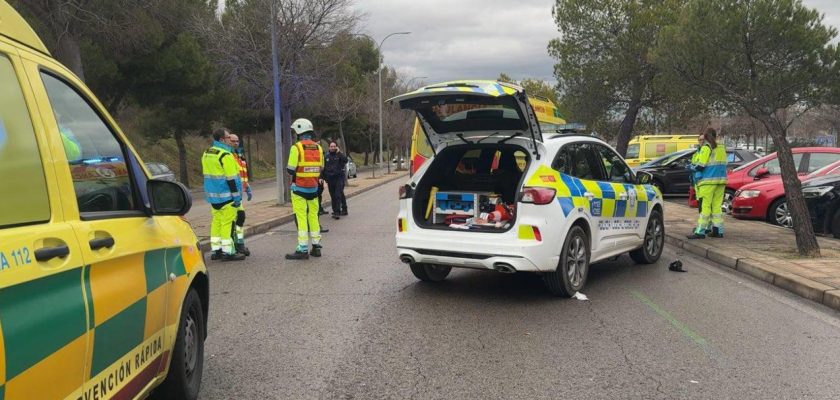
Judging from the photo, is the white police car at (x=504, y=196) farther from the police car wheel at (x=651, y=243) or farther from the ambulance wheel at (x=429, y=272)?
the police car wheel at (x=651, y=243)

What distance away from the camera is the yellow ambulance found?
200 centimetres

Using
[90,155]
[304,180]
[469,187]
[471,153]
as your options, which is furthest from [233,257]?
[90,155]

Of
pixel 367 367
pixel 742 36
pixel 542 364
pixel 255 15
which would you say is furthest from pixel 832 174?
pixel 255 15

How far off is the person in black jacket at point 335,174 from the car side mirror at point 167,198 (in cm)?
1138

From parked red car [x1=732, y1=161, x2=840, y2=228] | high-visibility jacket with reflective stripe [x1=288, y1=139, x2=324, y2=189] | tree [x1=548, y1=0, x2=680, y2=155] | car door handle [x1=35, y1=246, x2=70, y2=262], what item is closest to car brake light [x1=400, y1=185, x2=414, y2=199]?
high-visibility jacket with reflective stripe [x1=288, y1=139, x2=324, y2=189]

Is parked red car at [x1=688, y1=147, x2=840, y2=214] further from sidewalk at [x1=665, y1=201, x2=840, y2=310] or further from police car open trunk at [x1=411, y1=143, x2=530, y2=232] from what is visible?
police car open trunk at [x1=411, y1=143, x2=530, y2=232]

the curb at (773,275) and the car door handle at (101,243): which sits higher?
the car door handle at (101,243)

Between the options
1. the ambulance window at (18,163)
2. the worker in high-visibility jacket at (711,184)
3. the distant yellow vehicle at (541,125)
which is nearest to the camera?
the ambulance window at (18,163)

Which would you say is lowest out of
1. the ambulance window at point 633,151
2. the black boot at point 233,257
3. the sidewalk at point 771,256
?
the black boot at point 233,257

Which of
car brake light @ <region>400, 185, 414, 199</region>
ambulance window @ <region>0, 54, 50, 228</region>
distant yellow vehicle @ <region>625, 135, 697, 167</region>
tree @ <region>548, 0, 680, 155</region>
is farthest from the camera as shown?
tree @ <region>548, 0, 680, 155</region>

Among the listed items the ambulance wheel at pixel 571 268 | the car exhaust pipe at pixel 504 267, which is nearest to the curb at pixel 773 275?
the ambulance wheel at pixel 571 268

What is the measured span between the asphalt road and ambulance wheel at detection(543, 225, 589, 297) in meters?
0.18

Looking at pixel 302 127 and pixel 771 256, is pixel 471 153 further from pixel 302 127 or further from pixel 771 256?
pixel 771 256

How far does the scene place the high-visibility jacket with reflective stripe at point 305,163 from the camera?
8.76m
